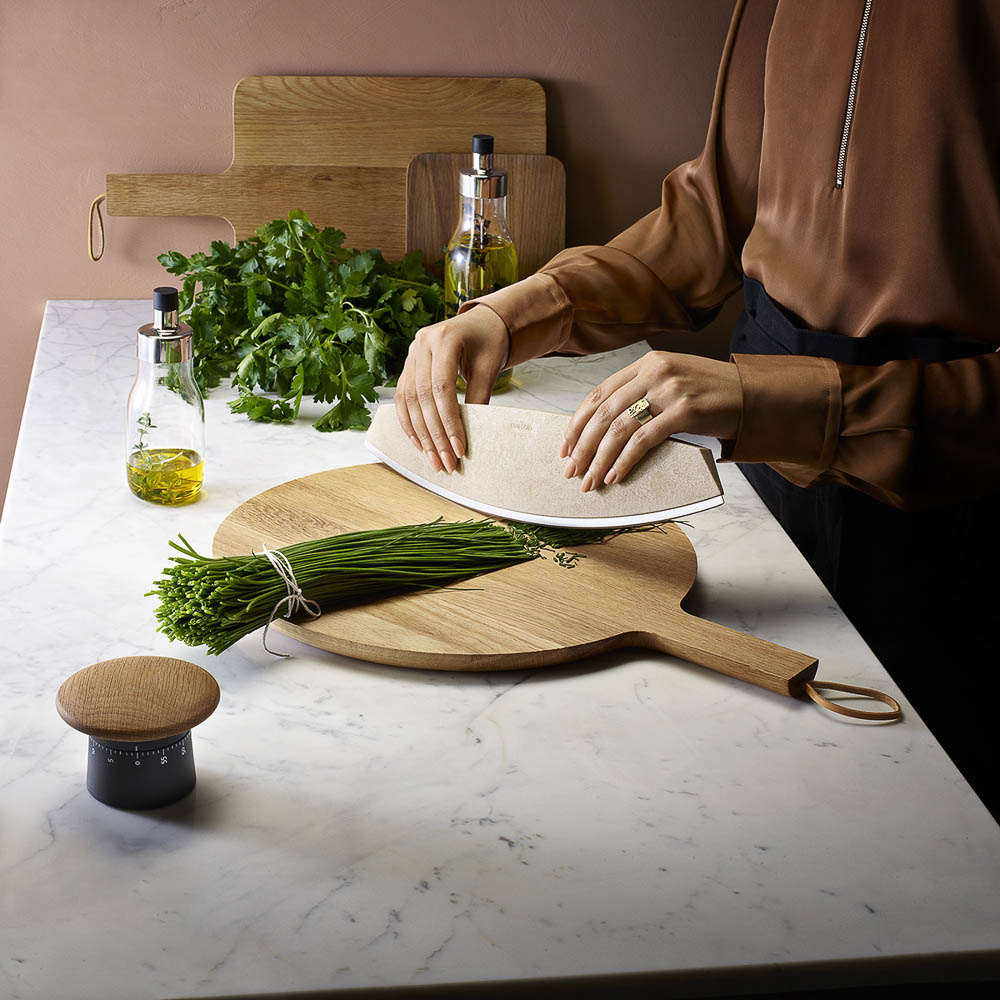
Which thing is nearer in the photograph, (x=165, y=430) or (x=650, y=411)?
(x=650, y=411)

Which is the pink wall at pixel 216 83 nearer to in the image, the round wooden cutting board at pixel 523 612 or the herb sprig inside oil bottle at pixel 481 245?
the herb sprig inside oil bottle at pixel 481 245

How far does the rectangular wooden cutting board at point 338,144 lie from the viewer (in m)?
1.92

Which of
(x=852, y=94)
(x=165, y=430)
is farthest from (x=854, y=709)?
(x=165, y=430)

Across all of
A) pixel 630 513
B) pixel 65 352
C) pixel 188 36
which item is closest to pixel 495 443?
pixel 630 513

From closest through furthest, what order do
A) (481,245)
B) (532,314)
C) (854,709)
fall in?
(854,709) < (532,314) < (481,245)

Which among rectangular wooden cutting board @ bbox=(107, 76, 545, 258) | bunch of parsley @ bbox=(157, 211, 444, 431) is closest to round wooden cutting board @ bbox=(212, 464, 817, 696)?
bunch of parsley @ bbox=(157, 211, 444, 431)

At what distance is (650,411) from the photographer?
1133 millimetres

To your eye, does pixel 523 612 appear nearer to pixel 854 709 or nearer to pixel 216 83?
pixel 854 709

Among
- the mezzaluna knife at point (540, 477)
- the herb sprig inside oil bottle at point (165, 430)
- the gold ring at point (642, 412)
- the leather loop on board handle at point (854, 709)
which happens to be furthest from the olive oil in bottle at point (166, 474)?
the leather loop on board handle at point (854, 709)

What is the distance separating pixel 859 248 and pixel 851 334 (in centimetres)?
9

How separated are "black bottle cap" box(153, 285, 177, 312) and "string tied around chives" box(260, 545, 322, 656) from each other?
0.34 meters

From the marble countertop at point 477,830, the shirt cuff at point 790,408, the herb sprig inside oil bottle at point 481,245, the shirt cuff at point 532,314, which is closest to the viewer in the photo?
the marble countertop at point 477,830

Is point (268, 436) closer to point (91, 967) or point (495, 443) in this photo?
point (495, 443)

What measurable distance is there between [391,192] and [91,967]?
1.53 m
